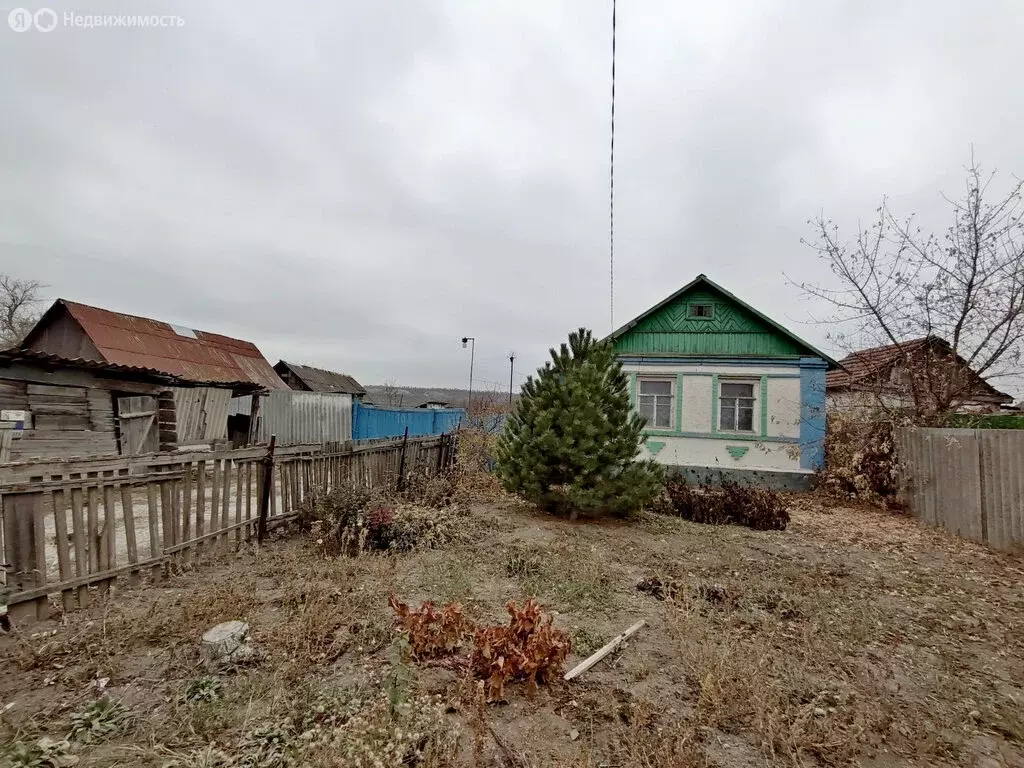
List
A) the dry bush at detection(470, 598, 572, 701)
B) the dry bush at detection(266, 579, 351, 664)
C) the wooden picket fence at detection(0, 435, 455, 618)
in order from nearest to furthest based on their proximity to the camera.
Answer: the dry bush at detection(470, 598, 572, 701) → the dry bush at detection(266, 579, 351, 664) → the wooden picket fence at detection(0, 435, 455, 618)

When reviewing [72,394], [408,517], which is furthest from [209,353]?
[408,517]

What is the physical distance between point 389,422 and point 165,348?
25.0ft

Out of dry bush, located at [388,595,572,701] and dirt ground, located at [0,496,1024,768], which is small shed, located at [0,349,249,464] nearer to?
dirt ground, located at [0,496,1024,768]

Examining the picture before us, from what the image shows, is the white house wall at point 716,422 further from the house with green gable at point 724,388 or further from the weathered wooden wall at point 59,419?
the weathered wooden wall at point 59,419

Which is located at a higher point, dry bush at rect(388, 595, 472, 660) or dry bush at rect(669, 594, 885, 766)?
dry bush at rect(388, 595, 472, 660)

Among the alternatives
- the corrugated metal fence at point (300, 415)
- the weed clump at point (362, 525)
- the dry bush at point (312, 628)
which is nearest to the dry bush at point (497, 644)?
the dry bush at point (312, 628)

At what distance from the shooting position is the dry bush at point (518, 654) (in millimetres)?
2904

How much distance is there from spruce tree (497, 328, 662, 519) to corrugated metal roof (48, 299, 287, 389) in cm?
976

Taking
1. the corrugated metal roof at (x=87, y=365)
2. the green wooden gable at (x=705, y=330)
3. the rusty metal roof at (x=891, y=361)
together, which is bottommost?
the corrugated metal roof at (x=87, y=365)

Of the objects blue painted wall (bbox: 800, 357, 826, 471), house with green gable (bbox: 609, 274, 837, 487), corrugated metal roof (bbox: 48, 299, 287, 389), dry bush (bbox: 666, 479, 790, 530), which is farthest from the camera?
corrugated metal roof (bbox: 48, 299, 287, 389)

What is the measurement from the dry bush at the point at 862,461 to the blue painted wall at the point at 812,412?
29 centimetres

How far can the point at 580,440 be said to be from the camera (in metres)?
7.92

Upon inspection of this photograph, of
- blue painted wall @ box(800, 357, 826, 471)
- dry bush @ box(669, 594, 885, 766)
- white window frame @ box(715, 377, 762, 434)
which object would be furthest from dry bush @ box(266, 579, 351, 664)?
blue painted wall @ box(800, 357, 826, 471)

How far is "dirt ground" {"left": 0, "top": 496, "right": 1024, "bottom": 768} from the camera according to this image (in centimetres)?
240
